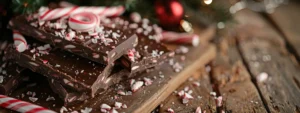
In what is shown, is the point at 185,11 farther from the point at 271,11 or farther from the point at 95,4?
the point at 271,11

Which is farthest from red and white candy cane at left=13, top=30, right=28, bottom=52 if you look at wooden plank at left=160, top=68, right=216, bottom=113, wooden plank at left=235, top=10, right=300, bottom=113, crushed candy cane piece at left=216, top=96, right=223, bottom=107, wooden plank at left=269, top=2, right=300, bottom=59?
wooden plank at left=269, top=2, right=300, bottom=59

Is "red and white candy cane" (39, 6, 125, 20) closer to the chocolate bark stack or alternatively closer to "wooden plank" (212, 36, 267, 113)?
the chocolate bark stack

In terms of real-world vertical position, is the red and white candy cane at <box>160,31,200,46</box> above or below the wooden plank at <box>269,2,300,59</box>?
above

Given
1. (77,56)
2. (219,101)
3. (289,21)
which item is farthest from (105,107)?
(289,21)

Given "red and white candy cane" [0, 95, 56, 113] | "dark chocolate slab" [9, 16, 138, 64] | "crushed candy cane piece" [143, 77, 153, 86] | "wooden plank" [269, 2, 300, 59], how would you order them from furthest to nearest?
1. "wooden plank" [269, 2, 300, 59]
2. "crushed candy cane piece" [143, 77, 153, 86]
3. "dark chocolate slab" [9, 16, 138, 64]
4. "red and white candy cane" [0, 95, 56, 113]

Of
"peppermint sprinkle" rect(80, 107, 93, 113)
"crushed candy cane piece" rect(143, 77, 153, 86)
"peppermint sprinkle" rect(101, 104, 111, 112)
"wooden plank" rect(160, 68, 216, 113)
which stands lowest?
"wooden plank" rect(160, 68, 216, 113)

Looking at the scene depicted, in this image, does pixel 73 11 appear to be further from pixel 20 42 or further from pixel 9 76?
pixel 9 76

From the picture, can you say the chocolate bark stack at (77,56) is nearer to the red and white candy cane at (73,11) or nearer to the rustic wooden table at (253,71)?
the red and white candy cane at (73,11)
